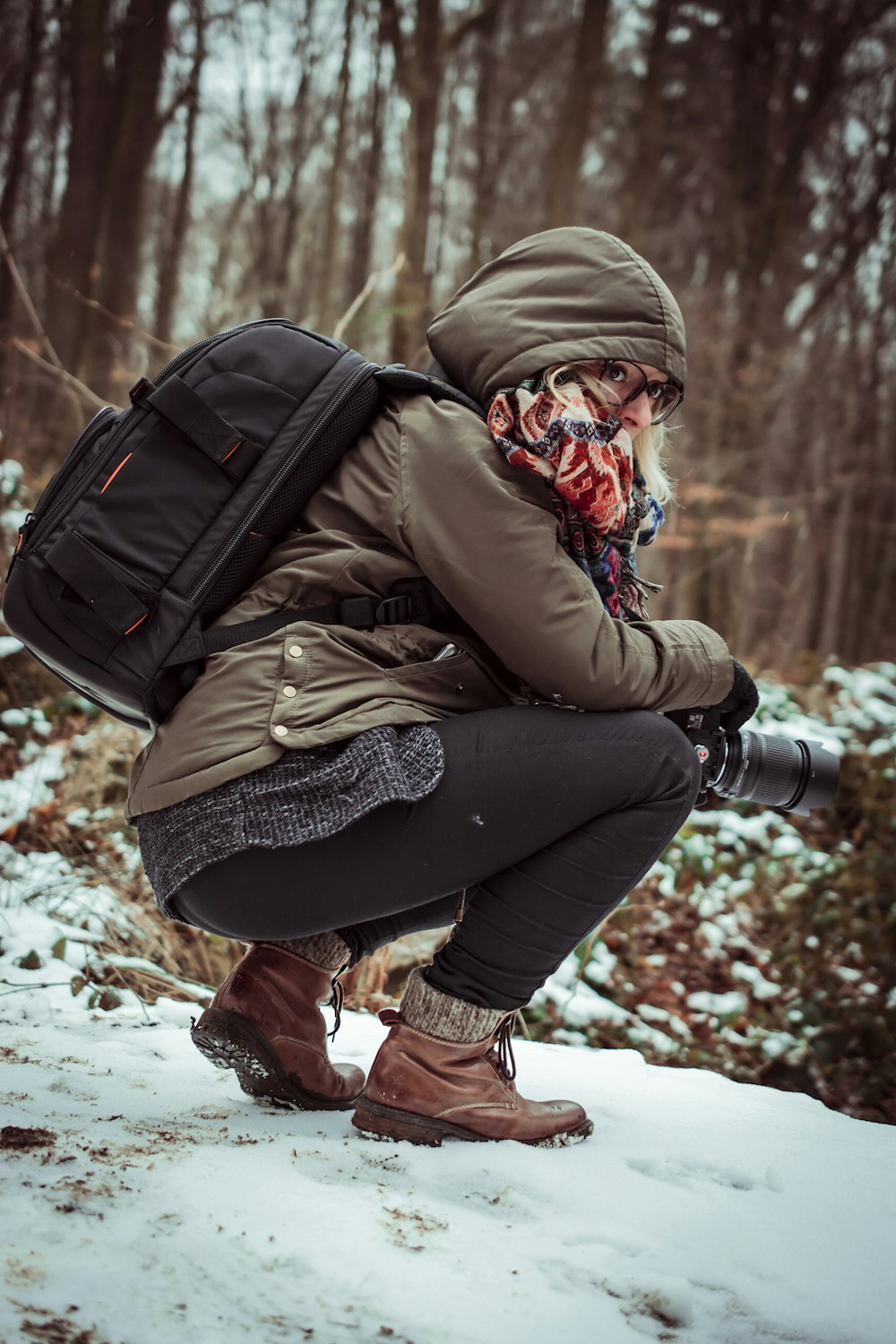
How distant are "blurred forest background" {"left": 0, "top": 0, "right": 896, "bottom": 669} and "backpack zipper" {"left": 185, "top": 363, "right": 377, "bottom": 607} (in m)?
3.57

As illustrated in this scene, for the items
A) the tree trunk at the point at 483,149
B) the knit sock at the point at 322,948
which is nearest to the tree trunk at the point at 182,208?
the tree trunk at the point at 483,149

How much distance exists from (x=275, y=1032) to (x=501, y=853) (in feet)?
1.69

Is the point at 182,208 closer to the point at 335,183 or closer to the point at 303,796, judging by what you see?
the point at 335,183

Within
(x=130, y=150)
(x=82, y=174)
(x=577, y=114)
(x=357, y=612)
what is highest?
(x=577, y=114)

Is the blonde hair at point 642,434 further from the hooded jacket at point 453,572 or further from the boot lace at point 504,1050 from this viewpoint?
the boot lace at point 504,1050

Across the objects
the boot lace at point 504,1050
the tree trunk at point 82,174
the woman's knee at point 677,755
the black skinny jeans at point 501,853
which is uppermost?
the tree trunk at point 82,174

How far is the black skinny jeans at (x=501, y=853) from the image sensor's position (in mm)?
1650

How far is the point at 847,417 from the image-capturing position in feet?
42.6

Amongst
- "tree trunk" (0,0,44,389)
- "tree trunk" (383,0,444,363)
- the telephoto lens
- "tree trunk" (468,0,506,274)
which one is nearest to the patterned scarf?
the telephoto lens

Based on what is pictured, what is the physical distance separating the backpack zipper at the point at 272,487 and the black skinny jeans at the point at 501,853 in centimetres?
42

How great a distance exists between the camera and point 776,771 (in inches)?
79.9

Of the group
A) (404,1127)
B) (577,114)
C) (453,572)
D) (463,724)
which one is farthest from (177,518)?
(577,114)

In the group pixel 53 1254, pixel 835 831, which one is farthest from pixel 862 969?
pixel 53 1254

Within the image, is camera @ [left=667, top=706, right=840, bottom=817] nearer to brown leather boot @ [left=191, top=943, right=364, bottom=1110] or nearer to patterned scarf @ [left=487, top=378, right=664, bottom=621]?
patterned scarf @ [left=487, top=378, right=664, bottom=621]
